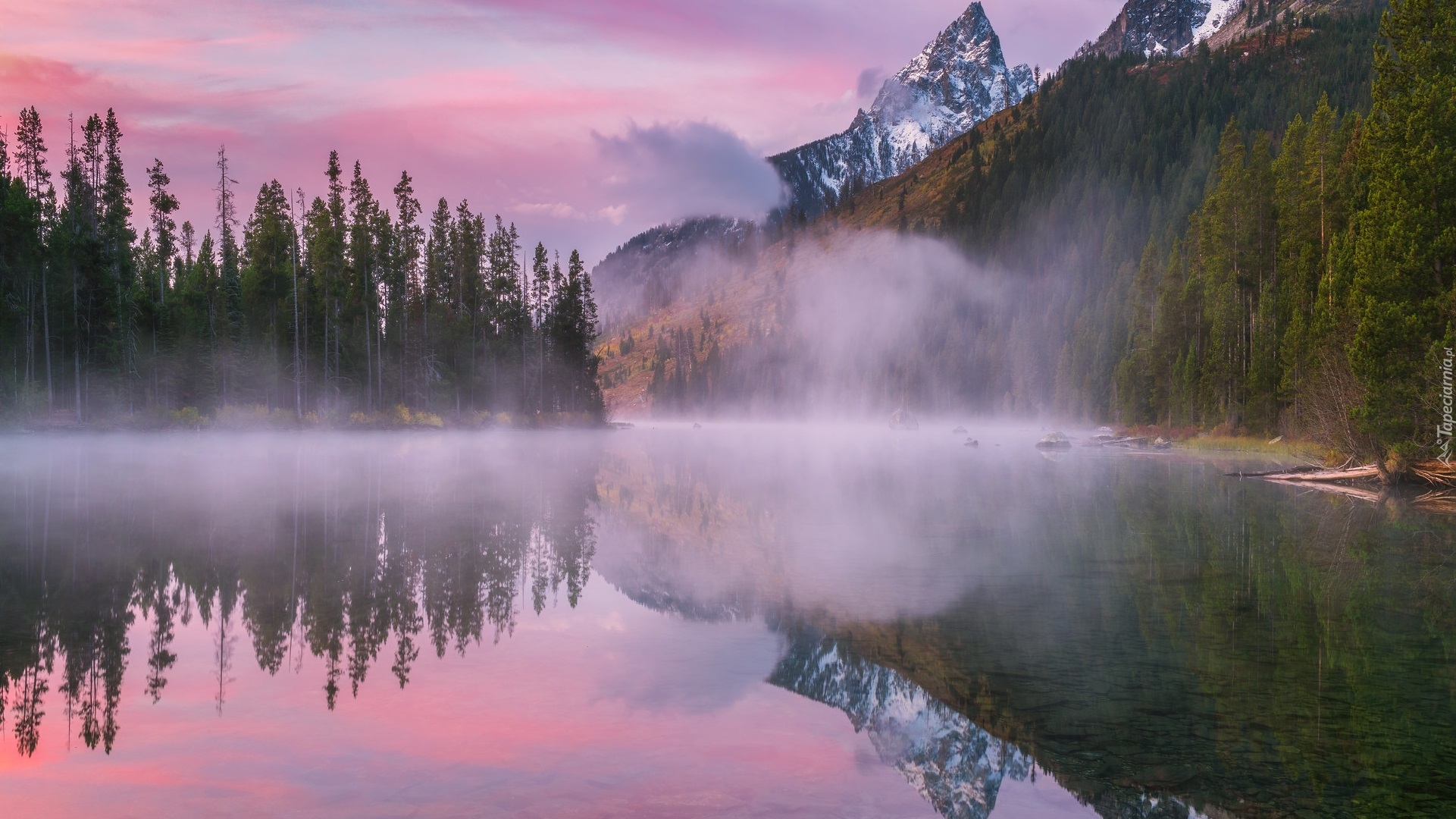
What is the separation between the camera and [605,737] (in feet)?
30.0

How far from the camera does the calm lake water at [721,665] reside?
314 inches

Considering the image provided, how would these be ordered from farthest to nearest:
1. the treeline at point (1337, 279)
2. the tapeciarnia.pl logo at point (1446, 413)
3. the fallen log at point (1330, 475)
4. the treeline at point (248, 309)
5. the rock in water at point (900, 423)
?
the rock in water at point (900, 423), the treeline at point (248, 309), the fallen log at point (1330, 475), the treeline at point (1337, 279), the tapeciarnia.pl logo at point (1446, 413)

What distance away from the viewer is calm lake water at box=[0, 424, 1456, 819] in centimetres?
798

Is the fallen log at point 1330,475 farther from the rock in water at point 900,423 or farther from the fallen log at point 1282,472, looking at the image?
the rock in water at point 900,423

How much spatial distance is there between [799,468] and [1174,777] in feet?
142

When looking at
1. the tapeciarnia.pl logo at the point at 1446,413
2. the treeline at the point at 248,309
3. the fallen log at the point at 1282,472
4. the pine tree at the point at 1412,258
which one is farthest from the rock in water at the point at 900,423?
the tapeciarnia.pl logo at the point at 1446,413

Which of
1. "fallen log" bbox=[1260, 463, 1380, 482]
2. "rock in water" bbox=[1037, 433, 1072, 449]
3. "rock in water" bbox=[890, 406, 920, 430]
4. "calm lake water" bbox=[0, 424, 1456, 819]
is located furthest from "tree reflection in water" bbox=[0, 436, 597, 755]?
"rock in water" bbox=[890, 406, 920, 430]

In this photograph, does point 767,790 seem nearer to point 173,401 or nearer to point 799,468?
point 799,468

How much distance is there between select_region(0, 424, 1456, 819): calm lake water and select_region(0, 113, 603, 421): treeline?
5698 centimetres

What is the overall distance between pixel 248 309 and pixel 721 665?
8861cm

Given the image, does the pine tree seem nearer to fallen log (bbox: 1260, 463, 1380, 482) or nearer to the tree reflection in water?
fallen log (bbox: 1260, 463, 1380, 482)

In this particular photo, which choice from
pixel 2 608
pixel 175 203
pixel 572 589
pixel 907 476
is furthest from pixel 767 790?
pixel 175 203

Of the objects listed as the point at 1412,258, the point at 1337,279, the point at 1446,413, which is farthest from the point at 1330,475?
the point at 1337,279

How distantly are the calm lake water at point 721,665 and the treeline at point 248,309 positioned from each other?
57.0 m
